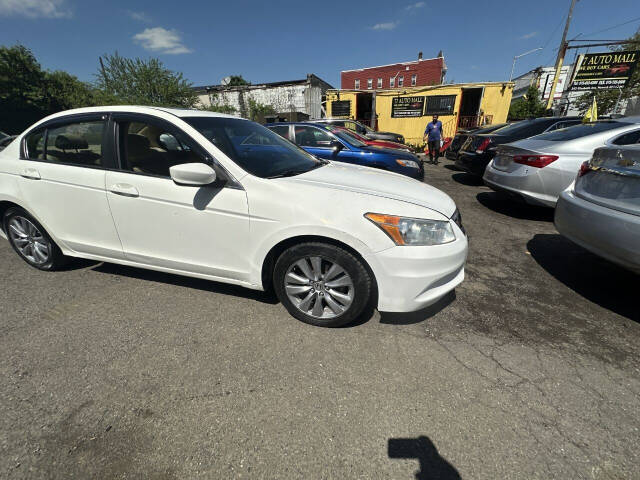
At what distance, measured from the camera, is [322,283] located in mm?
2158

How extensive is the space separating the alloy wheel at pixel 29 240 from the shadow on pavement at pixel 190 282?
49 centimetres

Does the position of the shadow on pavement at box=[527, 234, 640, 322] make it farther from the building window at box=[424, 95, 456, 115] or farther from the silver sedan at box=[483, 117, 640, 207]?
the building window at box=[424, 95, 456, 115]

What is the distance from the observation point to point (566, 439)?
4.81ft

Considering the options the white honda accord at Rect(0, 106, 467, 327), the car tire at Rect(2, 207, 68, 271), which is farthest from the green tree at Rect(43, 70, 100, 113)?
the white honda accord at Rect(0, 106, 467, 327)

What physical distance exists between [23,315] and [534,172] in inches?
239

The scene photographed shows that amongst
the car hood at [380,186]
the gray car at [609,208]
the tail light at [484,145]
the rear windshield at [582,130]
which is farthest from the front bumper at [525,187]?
the car hood at [380,186]

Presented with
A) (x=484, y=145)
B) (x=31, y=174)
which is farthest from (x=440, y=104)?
(x=31, y=174)

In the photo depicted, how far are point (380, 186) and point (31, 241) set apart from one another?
11.7 feet

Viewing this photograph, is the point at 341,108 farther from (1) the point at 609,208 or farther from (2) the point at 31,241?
(2) the point at 31,241

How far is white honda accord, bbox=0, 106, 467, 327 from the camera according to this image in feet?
6.47

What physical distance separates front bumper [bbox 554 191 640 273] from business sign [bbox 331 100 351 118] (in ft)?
54.4

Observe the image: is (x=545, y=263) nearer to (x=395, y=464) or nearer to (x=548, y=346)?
(x=548, y=346)

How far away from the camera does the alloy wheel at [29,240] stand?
9.67ft

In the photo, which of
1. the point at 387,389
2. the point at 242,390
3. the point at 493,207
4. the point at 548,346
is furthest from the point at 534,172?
the point at 242,390
